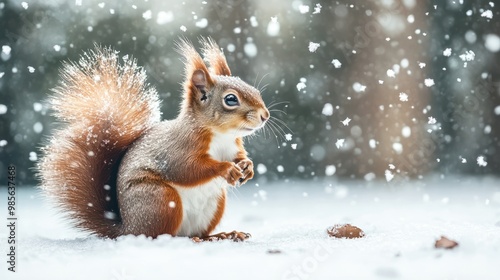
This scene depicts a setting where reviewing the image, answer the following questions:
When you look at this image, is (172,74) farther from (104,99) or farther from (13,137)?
(104,99)

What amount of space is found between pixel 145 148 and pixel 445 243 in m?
0.81

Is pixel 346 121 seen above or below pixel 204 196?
above

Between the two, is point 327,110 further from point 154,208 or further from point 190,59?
point 154,208

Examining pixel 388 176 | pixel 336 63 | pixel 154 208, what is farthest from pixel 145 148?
pixel 388 176

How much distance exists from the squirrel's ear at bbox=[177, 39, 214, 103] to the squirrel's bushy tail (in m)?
0.20

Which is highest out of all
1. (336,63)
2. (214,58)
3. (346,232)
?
(336,63)

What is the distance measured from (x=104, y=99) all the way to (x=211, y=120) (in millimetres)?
376

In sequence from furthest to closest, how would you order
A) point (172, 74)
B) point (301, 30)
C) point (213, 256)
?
point (301, 30) < point (172, 74) < point (213, 256)

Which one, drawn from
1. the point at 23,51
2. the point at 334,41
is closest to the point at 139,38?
the point at 23,51

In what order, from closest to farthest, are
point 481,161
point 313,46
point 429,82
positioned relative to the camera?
point 313,46
point 429,82
point 481,161

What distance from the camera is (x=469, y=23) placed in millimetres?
3357

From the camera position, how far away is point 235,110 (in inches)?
64.1

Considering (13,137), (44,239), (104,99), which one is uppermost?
(13,137)

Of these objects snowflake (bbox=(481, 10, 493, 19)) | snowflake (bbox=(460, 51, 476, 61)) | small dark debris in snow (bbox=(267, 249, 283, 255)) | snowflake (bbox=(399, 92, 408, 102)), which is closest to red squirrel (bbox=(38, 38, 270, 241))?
small dark debris in snow (bbox=(267, 249, 283, 255))
